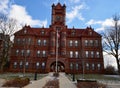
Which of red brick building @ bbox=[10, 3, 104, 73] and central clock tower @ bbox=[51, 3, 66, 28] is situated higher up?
central clock tower @ bbox=[51, 3, 66, 28]

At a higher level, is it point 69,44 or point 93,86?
point 69,44

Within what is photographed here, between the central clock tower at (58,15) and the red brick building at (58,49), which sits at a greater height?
the central clock tower at (58,15)

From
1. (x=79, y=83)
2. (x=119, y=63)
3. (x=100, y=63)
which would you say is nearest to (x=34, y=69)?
(x=100, y=63)

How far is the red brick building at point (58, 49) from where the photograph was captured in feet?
163

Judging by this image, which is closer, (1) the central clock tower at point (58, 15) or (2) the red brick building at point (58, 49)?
(2) the red brick building at point (58, 49)

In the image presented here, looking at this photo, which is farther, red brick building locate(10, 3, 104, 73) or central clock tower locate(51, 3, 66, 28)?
central clock tower locate(51, 3, 66, 28)

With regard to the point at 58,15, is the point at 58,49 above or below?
below

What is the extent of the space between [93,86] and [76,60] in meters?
37.2

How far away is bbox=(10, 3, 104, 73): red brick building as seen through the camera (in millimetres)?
49625

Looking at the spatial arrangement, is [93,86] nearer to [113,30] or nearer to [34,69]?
[113,30]

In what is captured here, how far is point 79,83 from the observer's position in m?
13.8

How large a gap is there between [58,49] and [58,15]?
465 inches

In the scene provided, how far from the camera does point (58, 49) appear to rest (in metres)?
50.7

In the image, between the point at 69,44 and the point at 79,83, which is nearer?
the point at 79,83
